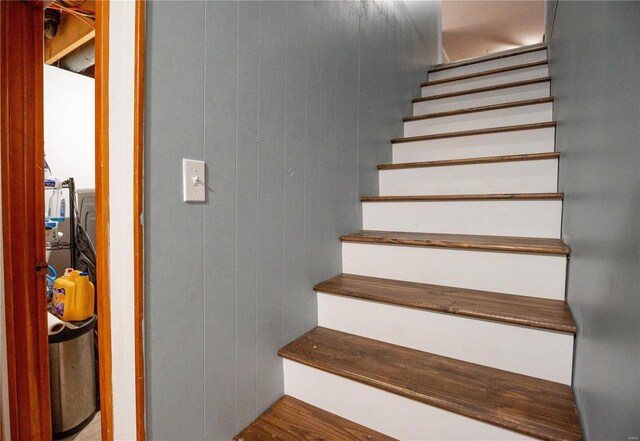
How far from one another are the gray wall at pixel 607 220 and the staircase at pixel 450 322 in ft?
0.35

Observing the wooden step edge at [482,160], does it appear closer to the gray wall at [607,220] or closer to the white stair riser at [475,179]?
the white stair riser at [475,179]

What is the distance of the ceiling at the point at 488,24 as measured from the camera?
4.68 m

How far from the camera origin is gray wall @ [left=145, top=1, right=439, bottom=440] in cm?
83

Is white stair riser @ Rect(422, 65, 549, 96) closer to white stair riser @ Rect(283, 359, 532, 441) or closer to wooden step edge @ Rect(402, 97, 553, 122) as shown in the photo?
wooden step edge @ Rect(402, 97, 553, 122)

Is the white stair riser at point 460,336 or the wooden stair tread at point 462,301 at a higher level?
the wooden stair tread at point 462,301

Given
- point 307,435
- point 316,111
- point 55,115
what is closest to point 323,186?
point 316,111

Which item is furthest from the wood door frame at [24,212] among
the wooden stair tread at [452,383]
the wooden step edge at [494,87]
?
the wooden step edge at [494,87]

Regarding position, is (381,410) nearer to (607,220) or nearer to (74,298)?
(607,220)

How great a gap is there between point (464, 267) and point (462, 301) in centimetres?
19

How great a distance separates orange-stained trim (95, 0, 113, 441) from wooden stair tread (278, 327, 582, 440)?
55cm

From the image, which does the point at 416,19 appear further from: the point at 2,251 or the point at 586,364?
the point at 2,251

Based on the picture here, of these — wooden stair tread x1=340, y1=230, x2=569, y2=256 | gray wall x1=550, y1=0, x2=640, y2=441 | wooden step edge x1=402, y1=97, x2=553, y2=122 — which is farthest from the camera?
wooden step edge x1=402, y1=97, x2=553, y2=122

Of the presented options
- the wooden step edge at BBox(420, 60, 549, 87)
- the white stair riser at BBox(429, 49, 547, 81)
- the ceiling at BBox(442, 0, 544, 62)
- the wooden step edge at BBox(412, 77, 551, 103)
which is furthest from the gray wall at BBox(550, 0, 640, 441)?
the ceiling at BBox(442, 0, 544, 62)

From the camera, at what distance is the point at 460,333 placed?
3.67 ft
